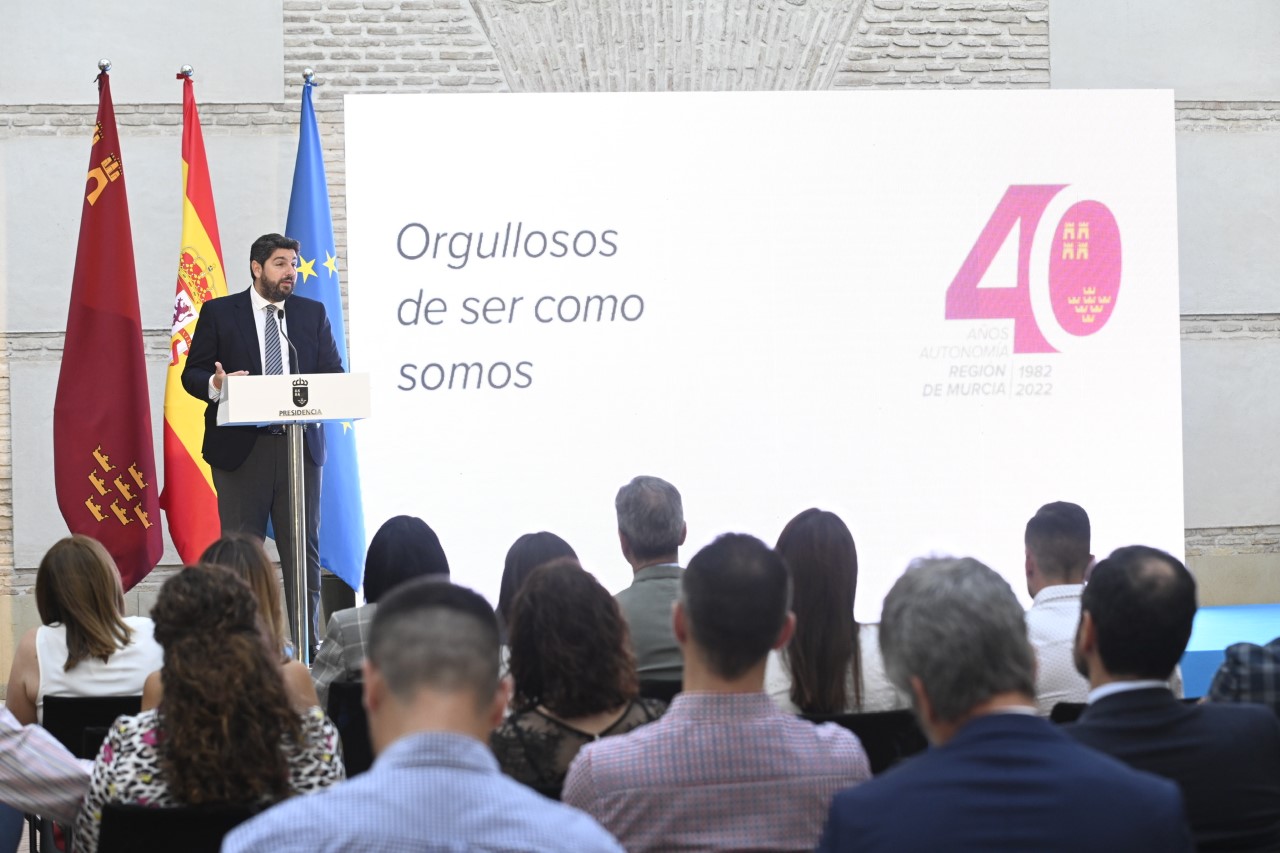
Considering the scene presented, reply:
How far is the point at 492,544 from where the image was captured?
670cm

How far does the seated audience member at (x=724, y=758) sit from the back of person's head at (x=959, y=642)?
29 centimetres

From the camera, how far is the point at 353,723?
312cm

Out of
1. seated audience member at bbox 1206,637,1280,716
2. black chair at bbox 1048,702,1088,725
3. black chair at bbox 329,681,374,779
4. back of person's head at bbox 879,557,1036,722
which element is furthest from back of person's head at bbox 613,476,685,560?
back of person's head at bbox 879,557,1036,722

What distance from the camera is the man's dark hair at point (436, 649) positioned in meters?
1.53

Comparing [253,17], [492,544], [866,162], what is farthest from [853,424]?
[253,17]

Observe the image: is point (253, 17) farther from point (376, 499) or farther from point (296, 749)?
point (296, 749)

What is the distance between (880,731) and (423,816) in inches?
54.2

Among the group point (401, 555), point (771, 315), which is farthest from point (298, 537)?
point (771, 315)

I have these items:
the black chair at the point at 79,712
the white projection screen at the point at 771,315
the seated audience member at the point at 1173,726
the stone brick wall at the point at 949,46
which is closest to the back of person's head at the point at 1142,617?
the seated audience member at the point at 1173,726

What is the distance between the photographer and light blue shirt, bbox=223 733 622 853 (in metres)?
1.42

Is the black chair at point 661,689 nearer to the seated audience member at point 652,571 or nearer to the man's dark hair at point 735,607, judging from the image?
the seated audience member at point 652,571

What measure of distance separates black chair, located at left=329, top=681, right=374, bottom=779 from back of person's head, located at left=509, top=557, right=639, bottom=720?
65 cm

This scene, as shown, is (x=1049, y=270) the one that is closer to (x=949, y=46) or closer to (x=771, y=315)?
(x=949, y=46)

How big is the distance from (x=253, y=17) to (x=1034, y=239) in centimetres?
402
